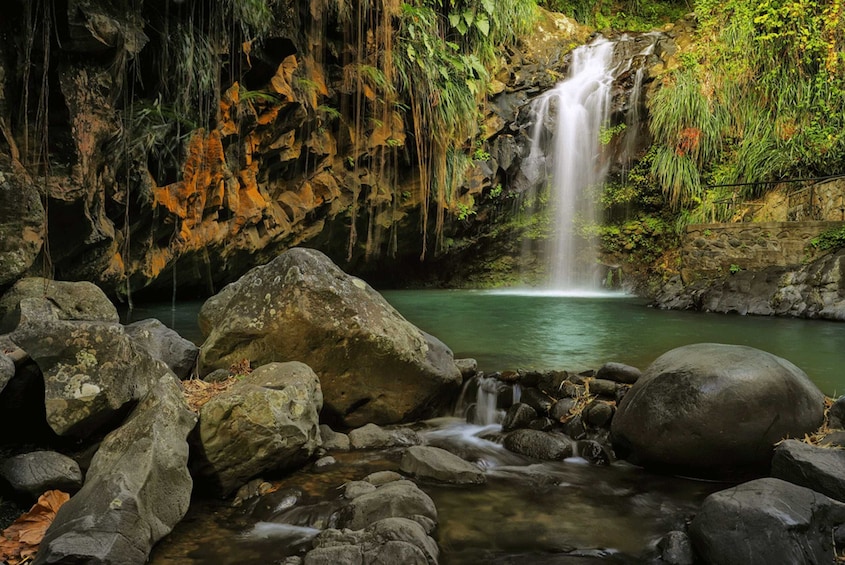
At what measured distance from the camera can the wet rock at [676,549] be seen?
2.35m

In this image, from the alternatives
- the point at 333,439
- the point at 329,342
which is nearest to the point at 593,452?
the point at 333,439

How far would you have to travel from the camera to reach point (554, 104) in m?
14.2

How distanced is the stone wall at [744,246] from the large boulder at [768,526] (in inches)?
340

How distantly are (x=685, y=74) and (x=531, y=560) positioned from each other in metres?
13.0

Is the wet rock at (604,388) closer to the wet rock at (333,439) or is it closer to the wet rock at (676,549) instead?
the wet rock at (676,549)

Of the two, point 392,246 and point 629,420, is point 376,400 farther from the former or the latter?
point 392,246

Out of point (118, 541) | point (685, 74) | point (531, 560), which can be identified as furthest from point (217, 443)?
point (685, 74)

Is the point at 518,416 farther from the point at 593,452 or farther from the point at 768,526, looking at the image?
the point at 768,526

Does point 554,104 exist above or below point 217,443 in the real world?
above

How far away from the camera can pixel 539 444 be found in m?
3.71

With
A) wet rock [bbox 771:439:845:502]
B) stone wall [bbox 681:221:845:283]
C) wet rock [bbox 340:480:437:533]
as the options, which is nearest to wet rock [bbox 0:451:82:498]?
wet rock [bbox 340:480:437:533]

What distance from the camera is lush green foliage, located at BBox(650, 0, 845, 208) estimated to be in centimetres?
1018

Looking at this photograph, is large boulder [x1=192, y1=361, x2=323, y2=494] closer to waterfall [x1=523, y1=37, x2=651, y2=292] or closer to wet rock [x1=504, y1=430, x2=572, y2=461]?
wet rock [x1=504, y1=430, x2=572, y2=461]

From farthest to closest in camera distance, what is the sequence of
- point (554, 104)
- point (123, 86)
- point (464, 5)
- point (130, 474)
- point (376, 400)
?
1. point (554, 104)
2. point (464, 5)
3. point (123, 86)
4. point (376, 400)
5. point (130, 474)
